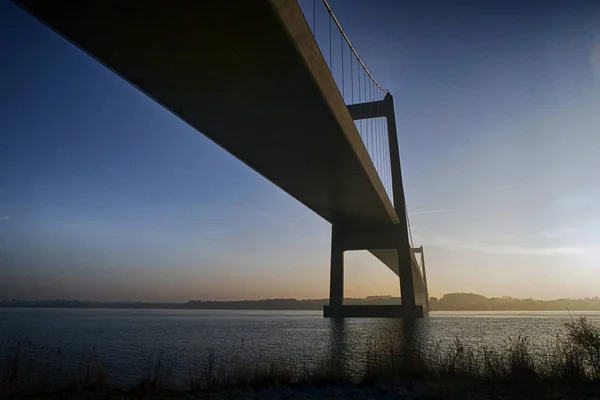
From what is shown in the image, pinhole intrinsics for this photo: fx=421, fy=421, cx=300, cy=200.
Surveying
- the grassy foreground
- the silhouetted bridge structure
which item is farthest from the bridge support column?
the grassy foreground

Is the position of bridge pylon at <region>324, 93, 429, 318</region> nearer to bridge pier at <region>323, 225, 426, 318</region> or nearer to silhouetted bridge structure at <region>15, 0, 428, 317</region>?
bridge pier at <region>323, 225, 426, 318</region>

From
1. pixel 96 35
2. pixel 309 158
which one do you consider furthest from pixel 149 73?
pixel 309 158

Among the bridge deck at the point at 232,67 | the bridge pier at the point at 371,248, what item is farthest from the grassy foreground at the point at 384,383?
the bridge pier at the point at 371,248

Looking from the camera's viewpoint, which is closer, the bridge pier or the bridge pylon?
the bridge pier

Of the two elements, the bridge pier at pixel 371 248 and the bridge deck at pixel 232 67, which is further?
the bridge pier at pixel 371 248

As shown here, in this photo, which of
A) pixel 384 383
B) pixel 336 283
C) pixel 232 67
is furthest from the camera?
pixel 336 283

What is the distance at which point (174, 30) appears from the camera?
8023 mm

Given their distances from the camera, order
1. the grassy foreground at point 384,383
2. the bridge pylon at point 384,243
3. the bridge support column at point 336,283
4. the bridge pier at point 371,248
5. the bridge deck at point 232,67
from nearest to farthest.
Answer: the grassy foreground at point 384,383
the bridge deck at point 232,67
the bridge pier at point 371,248
the bridge pylon at point 384,243
the bridge support column at point 336,283

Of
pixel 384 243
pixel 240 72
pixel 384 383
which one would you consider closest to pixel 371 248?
pixel 384 243

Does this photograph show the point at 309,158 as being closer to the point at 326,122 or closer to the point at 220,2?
the point at 326,122

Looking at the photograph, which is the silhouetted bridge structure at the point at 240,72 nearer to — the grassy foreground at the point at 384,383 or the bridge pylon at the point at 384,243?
the grassy foreground at the point at 384,383

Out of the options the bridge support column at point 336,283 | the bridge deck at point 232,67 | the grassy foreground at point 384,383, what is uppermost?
the bridge deck at point 232,67

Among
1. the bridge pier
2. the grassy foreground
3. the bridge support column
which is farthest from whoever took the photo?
the bridge support column

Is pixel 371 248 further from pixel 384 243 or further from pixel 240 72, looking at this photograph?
pixel 240 72
